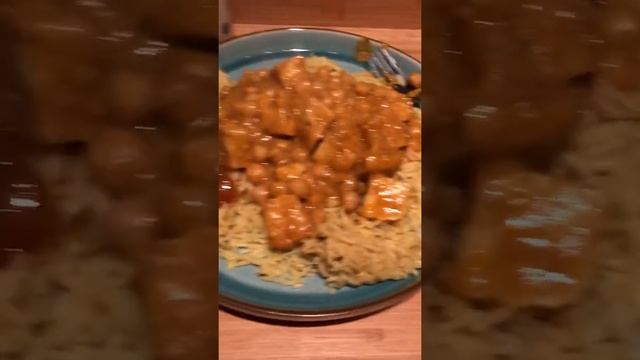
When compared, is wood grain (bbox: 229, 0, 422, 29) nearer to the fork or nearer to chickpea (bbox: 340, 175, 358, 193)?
the fork

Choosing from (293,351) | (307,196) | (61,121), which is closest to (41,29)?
(61,121)

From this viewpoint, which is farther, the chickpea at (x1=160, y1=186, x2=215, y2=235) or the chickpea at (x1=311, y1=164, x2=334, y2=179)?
the chickpea at (x1=311, y1=164, x2=334, y2=179)

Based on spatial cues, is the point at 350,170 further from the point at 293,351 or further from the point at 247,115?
the point at 293,351

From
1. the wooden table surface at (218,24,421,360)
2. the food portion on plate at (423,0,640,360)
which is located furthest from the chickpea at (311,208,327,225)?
the food portion on plate at (423,0,640,360)

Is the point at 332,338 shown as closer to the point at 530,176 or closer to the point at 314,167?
the point at 314,167

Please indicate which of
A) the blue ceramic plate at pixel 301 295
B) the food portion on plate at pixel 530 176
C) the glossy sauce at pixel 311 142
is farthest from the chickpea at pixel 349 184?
the food portion on plate at pixel 530 176

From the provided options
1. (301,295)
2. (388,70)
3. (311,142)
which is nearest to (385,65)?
(388,70)
